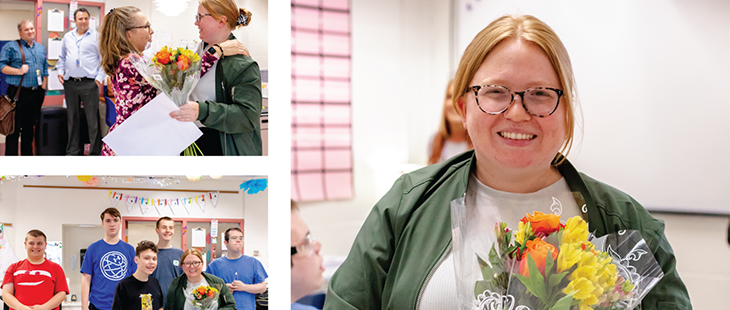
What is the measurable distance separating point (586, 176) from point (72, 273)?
1.58 metres

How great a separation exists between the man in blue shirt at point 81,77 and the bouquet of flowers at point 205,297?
1.76ft

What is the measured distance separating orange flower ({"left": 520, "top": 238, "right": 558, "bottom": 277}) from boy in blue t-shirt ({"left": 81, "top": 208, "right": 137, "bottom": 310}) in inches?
45.8

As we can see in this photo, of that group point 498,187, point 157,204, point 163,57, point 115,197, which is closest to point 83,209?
point 115,197

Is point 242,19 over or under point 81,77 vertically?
over

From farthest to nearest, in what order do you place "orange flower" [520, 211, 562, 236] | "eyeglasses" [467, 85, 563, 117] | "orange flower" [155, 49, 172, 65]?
"orange flower" [155, 49, 172, 65] < "eyeglasses" [467, 85, 563, 117] < "orange flower" [520, 211, 562, 236]

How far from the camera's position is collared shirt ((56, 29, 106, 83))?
5.33 ft

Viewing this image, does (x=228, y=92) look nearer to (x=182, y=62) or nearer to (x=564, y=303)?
(x=182, y=62)

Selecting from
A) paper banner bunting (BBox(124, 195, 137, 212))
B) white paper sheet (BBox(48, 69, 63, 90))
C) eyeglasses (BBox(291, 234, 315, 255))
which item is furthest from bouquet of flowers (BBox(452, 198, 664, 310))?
white paper sheet (BBox(48, 69, 63, 90))

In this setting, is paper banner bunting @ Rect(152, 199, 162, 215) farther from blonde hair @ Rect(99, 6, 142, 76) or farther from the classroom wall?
blonde hair @ Rect(99, 6, 142, 76)

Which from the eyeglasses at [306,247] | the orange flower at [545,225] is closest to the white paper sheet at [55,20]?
the eyeglasses at [306,247]

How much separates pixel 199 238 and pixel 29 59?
2.55 ft

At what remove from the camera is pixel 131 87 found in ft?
5.31

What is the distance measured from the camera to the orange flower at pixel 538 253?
110 cm

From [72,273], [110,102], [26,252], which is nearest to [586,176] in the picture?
[110,102]
